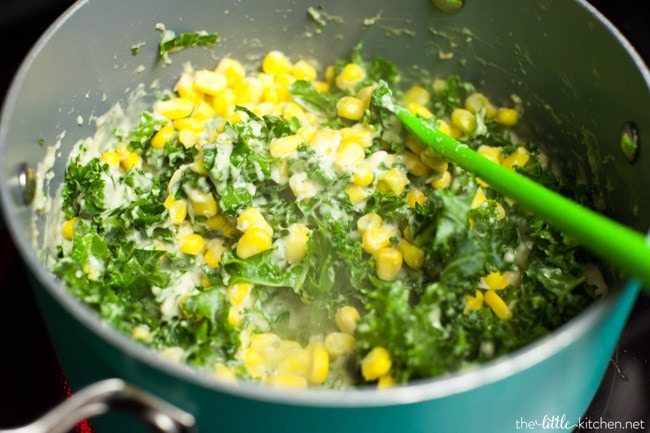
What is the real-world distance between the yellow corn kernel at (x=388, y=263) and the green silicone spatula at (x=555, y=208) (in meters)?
0.35

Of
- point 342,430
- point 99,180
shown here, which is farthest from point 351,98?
point 342,430

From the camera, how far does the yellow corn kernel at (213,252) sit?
2377 mm

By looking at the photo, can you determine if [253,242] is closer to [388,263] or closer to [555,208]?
[388,263]

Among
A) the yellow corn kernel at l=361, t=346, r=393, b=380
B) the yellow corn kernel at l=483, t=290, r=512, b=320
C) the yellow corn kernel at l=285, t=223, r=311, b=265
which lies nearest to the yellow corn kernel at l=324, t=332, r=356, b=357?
the yellow corn kernel at l=361, t=346, r=393, b=380

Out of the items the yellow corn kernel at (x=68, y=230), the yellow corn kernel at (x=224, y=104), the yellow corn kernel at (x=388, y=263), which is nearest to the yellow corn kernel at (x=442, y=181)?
the yellow corn kernel at (x=388, y=263)

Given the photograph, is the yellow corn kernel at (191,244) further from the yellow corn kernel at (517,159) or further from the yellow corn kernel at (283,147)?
the yellow corn kernel at (517,159)

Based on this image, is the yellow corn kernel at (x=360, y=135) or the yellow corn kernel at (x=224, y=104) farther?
the yellow corn kernel at (x=224, y=104)

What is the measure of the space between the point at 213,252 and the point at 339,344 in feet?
1.91

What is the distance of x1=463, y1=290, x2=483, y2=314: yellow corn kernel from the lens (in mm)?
2160

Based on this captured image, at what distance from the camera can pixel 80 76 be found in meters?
2.38

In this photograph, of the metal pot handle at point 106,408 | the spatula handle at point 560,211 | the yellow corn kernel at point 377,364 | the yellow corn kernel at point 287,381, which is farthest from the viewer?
the yellow corn kernel at point 287,381

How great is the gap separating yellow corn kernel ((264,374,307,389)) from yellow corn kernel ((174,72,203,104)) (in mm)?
1249

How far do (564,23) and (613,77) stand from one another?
293 mm

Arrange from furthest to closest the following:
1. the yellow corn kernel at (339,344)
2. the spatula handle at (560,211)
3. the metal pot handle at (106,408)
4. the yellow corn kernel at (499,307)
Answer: the yellow corn kernel at (499,307) < the yellow corn kernel at (339,344) < the spatula handle at (560,211) < the metal pot handle at (106,408)
